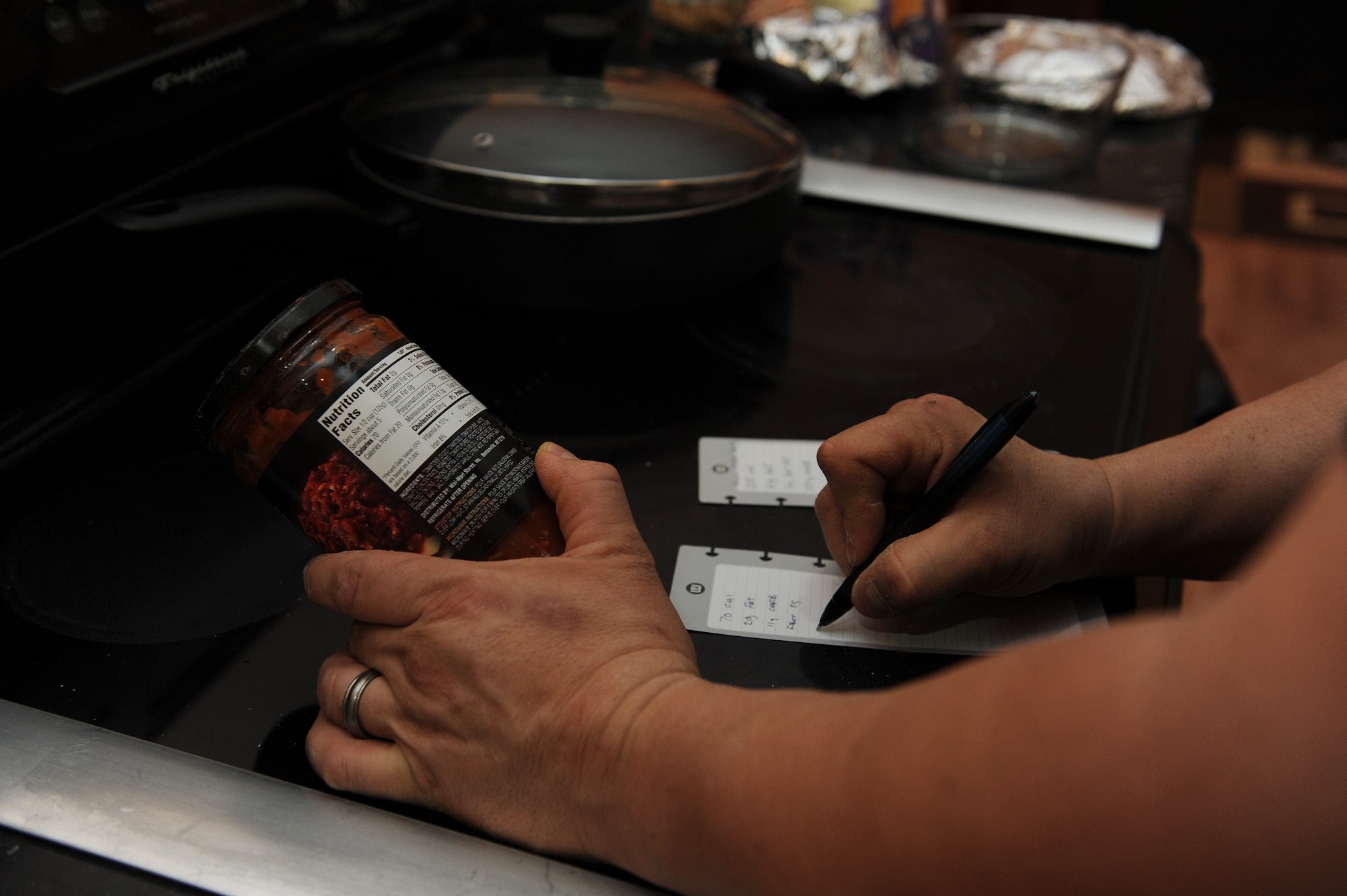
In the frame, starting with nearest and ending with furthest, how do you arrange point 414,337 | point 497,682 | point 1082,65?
1. point 497,682
2. point 414,337
3. point 1082,65

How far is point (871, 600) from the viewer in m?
0.51

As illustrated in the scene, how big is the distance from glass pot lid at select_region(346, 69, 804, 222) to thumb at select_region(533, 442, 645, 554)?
28 centimetres

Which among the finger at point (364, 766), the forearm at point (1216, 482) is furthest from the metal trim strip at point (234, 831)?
the forearm at point (1216, 482)

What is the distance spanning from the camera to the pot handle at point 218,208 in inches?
22.3

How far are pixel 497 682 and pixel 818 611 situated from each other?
0.20 m

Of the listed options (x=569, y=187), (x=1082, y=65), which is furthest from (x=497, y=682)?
(x=1082, y=65)

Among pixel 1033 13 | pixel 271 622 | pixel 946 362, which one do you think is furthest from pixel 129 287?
pixel 1033 13

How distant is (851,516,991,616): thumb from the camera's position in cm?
50

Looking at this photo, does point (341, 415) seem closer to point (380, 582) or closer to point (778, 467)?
point (380, 582)

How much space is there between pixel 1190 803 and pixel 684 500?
39cm

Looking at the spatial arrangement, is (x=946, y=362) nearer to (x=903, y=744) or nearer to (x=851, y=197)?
(x=851, y=197)

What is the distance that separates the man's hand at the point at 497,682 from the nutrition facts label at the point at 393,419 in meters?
0.04

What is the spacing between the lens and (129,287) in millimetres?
700

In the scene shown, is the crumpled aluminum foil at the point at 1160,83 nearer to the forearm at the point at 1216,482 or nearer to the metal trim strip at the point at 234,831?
the forearm at the point at 1216,482
